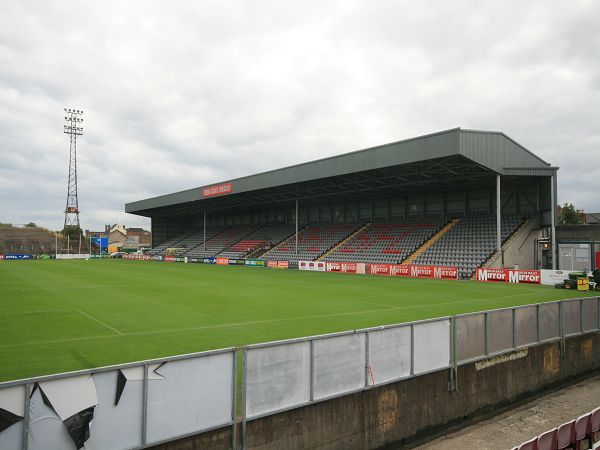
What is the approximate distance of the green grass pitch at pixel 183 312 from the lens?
12.1 meters

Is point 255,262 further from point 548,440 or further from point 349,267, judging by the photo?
point 548,440

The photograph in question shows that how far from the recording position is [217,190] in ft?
190

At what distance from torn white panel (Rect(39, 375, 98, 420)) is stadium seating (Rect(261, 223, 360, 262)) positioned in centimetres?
4642

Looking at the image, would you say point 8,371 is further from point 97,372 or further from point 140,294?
point 140,294

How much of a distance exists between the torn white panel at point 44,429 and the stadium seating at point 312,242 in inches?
1835

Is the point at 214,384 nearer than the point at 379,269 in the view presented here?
Yes

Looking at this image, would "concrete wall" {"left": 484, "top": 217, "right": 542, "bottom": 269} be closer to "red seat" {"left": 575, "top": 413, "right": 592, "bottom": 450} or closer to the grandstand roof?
the grandstand roof

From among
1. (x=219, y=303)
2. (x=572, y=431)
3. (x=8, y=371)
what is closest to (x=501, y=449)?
(x=572, y=431)

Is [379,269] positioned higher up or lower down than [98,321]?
higher up

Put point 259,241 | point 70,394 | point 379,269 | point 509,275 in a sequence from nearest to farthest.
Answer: point 70,394 < point 509,275 < point 379,269 < point 259,241

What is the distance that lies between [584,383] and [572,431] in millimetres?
8655

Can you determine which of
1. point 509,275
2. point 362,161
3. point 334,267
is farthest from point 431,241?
point 362,161

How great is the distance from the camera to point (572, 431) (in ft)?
24.1

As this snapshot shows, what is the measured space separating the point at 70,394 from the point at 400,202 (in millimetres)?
52596
